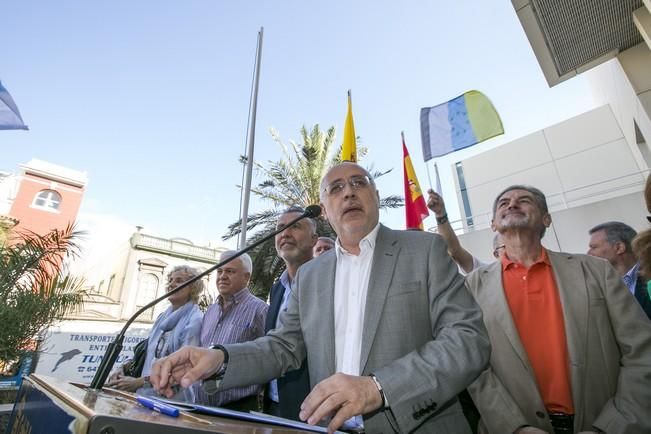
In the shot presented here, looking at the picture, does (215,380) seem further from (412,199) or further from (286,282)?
(412,199)

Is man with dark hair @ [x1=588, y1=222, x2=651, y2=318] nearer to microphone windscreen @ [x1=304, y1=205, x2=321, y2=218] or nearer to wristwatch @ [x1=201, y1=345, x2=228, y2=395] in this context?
microphone windscreen @ [x1=304, y1=205, x2=321, y2=218]

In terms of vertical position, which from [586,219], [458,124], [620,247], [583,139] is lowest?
[620,247]

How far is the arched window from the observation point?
1942 centimetres

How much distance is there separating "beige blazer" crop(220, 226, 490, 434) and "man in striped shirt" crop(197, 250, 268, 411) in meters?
1.49

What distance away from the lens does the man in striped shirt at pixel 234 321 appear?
2727 millimetres

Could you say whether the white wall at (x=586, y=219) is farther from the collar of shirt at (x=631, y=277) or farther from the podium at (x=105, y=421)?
the podium at (x=105, y=421)

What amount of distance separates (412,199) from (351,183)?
3.81 m

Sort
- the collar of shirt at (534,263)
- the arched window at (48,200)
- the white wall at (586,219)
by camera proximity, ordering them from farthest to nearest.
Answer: the arched window at (48,200)
the white wall at (586,219)
the collar of shirt at (534,263)

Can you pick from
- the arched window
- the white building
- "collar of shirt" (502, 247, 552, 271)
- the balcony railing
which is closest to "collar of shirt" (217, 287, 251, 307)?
"collar of shirt" (502, 247, 552, 271)

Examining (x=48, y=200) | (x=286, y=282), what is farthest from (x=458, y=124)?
(x=48, y=200)

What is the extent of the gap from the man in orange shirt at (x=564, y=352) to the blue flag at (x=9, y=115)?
24.1 ft

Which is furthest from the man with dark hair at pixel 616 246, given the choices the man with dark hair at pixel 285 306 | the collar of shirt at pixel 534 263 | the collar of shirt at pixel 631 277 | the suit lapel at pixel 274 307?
the suit lapel at pixel 274 307

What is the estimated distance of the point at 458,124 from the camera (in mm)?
4672

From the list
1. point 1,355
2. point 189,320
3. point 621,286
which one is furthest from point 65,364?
point 621,286
